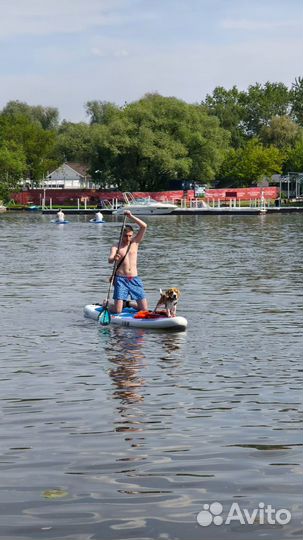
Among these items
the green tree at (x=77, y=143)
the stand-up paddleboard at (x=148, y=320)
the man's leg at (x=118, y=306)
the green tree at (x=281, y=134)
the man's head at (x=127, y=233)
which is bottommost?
the stand-up paddleboard at (x=148, y=320)

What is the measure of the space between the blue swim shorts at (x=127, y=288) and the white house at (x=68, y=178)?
166 meters

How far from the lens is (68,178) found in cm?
19500

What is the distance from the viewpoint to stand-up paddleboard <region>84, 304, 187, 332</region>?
23500 millimetres

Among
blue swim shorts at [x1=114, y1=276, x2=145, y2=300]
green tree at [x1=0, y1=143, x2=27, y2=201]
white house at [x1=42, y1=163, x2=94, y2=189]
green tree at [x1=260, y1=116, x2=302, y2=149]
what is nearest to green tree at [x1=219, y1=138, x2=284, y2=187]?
green tree at [x1=260, y1=116, x2=302, y2=149]

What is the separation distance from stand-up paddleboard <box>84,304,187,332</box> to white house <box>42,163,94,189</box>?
546 feet

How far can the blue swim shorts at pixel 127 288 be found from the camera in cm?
2433

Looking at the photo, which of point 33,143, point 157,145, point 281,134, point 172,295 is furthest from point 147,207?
point 172,295

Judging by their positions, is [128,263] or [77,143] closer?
[128,263]

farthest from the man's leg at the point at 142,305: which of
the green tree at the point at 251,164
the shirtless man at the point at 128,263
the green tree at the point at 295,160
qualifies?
the green tree at the point at 295,160

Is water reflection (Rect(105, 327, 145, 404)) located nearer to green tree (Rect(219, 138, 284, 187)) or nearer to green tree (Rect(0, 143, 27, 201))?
green tree (Rect(0, 143, 27, 201))

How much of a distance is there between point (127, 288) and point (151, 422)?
32.8 feet

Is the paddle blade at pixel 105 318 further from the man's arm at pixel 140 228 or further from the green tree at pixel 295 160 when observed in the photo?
the green tree at pixel 295 160

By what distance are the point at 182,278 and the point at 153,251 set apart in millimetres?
19292

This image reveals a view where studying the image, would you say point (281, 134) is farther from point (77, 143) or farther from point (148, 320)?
point (148, 320)
